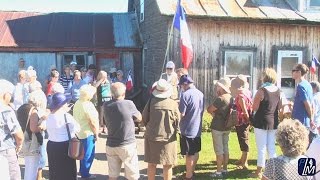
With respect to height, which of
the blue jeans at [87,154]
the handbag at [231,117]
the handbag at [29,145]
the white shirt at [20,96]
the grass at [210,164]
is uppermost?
the white shirt at [20,96]

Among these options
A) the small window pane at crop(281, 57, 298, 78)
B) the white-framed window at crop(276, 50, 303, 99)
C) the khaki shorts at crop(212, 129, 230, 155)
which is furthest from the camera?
the small window pane at crop(281, 57, 298, 78)

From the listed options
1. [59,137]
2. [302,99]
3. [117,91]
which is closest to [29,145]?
[59,137]

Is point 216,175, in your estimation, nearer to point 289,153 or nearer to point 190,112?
point 190,112

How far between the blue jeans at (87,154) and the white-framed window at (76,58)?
10.3 meters

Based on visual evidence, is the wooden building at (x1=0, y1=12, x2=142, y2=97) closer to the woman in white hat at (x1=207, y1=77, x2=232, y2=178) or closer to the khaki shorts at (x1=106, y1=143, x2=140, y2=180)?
the woman in white hat at (x1=207, y1=77, x2=232, y2=178)

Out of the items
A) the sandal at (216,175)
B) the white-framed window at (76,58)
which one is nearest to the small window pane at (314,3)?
the sandal at (216,175)

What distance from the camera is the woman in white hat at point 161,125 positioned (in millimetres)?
5723

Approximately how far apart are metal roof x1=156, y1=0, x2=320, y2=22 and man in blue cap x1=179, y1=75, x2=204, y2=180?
5.33 meters

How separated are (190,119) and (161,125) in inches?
27.3

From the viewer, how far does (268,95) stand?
20.3 feet

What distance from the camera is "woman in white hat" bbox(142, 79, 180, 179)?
5723 millimetres

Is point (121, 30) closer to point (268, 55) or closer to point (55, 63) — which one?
point (55, 63)

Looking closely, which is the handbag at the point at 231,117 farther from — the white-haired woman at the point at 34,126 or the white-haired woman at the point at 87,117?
the white-haired woman at the point at 34,126

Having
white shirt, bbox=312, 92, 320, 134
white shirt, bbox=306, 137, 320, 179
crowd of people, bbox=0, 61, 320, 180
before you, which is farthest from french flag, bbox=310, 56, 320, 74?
white shirt, bbox=306, 137, 320, 179
